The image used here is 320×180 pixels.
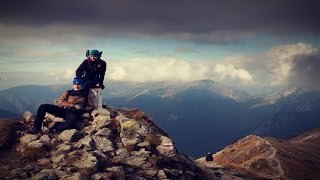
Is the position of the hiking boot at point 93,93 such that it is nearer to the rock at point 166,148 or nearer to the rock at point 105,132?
the rock at point 105,132

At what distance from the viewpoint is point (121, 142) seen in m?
33.2

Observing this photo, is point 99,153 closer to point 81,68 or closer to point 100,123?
point 100,123

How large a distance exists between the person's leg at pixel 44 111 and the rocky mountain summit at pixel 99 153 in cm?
108

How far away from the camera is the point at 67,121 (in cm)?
3419

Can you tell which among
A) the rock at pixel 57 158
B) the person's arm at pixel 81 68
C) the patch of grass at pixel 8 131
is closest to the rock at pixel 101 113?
the person's arm at pixel 81 68

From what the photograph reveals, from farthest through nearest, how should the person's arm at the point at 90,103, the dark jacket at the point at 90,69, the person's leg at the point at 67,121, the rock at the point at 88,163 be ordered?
the person's arm at the point at 90,103, the dark jacket at the point at 90,69, the person's leg at the point at 67,121, the rock at the point at 88,163

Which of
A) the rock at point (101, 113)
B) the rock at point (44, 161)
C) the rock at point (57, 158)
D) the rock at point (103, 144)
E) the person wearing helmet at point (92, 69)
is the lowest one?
the rock at point (44, 161)

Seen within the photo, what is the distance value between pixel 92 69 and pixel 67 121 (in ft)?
19.5

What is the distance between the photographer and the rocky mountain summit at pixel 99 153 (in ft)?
89.7

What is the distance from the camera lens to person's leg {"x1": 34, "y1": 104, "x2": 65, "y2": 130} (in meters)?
31.8

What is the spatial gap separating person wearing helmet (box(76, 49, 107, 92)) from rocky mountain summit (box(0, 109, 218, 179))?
3.24 meters

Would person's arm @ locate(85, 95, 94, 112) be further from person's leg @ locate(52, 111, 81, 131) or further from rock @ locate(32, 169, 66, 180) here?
rock @ locate(32, 169, 66, 180)

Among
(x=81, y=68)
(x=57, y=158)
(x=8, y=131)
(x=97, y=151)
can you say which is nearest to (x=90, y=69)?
(x=81, y=68)

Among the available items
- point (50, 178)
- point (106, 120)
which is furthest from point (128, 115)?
point (50, 178)
